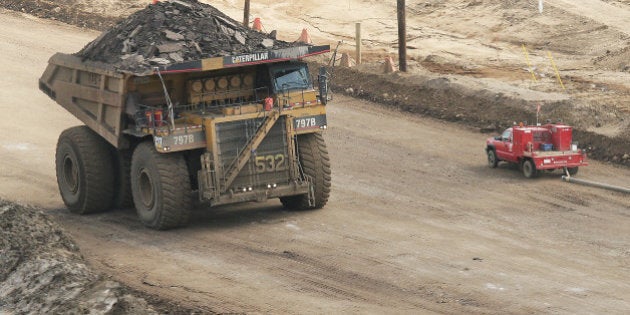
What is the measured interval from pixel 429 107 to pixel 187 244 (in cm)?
1209

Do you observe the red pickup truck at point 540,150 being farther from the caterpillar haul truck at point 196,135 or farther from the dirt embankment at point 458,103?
the caterpillar haul truck at point 196,135

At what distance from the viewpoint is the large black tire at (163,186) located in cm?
1808

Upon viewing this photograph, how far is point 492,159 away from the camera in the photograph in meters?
23.6

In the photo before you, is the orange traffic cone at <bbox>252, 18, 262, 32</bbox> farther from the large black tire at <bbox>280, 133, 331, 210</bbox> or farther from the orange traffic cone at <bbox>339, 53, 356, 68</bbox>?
the large black tire at <bbox>280, 133, 331, 210</bbox>

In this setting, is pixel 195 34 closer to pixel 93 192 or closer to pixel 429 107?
pixel 93 192

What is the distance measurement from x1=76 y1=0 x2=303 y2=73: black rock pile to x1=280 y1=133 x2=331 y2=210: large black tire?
1670mm

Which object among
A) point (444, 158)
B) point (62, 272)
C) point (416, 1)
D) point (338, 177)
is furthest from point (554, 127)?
point (416, 1)

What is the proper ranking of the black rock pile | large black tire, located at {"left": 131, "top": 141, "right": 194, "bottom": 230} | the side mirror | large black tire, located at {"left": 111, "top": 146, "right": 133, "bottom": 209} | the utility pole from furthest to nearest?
1. the utility pole
2. large black tire, located at {"left": 111, "top": 146, "right": 133, "bottom": 209}
3. the side mirror
4. the black rock pile
5. large black tire, located at {"left": 131, "top": 141, "right": 194, "bottom": 230}

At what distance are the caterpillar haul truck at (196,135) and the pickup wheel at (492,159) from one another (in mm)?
5341

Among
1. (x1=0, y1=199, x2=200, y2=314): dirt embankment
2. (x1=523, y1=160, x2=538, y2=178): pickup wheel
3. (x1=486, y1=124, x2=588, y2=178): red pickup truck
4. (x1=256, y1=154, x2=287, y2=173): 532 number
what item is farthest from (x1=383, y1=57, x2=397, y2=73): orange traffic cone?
(x1=0, y1=199, x2=200, y2=314): dirt embankment

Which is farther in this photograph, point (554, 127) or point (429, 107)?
point (429, 107)

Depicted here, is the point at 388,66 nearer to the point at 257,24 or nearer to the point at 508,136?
the point at 257,24

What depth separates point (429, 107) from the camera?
2855 cm

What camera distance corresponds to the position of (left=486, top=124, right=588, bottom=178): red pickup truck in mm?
22312
